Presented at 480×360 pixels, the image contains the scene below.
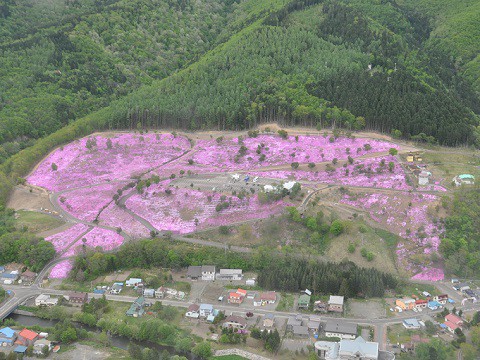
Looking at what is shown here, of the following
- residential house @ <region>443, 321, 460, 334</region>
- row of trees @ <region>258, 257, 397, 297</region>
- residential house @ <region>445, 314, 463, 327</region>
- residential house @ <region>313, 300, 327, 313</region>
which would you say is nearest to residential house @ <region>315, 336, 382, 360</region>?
residential house @ <region>313, 300, 327, 313</region>

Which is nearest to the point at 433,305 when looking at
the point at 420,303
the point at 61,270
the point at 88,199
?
the point at 420,303

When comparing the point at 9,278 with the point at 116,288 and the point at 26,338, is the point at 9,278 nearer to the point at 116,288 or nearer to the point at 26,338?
the point at 116,288

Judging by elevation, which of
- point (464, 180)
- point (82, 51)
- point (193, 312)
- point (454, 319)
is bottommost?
point (193, 312)

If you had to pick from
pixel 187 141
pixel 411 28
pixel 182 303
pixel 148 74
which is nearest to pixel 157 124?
pixel 187 141

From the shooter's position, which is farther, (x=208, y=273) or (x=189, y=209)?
(x=189, y=209)

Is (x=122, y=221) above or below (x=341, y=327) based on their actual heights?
above

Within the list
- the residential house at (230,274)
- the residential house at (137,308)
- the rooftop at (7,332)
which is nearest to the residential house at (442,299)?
the residential house at (230,274)

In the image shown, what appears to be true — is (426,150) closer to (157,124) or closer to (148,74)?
(157,124)

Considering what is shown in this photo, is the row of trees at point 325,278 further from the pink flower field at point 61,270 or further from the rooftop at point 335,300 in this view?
the pink flower field at point 61,270
